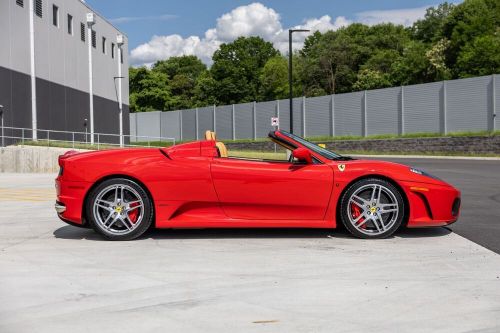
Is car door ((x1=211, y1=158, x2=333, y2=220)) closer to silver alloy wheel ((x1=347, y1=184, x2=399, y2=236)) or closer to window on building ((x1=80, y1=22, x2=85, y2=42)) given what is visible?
silver alloy wheel ((x1=347, y1=184, x2=399, y2=236))

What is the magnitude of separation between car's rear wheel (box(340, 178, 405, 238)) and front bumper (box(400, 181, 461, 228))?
0.37 feet

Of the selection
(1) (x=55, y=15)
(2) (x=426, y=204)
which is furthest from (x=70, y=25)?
(2) (x=426, y=204)

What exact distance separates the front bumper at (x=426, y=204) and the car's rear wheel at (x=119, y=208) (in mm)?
2809

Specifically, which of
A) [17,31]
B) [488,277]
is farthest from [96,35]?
[488,277]

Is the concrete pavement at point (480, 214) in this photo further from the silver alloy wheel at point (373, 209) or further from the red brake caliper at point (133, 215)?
the red brake caliper at point (133, 215)

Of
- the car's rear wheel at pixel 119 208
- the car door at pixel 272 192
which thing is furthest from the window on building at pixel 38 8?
the car door at pixel 272 192

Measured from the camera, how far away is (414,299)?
3939 millimetres

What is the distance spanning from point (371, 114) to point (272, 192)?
121 ft

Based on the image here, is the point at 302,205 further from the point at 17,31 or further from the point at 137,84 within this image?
the point at 137,84

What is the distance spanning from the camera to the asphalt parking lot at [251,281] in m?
3.50

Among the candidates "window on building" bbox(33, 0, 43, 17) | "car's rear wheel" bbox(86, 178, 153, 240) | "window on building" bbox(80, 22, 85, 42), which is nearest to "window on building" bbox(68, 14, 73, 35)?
"window on building" bbox(80, 22, 85, 42)

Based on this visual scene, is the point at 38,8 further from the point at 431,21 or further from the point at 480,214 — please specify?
the point at 431,21

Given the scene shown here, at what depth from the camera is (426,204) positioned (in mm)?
6215

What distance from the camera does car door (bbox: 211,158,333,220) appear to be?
241 inches
